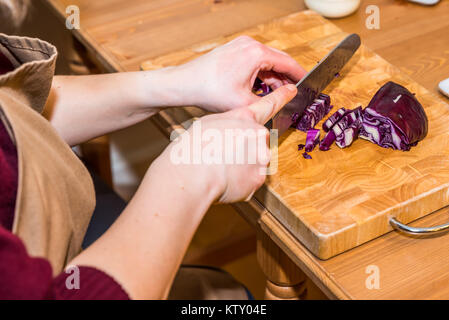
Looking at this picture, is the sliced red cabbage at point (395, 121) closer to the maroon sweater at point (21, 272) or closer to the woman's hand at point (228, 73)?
the woman's hand at point (228, 73)

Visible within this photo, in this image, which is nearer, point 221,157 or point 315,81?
point 221,157

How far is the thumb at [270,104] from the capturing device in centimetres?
89

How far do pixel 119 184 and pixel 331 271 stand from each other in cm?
160

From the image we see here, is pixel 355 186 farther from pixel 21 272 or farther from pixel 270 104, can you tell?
pixel 21 272

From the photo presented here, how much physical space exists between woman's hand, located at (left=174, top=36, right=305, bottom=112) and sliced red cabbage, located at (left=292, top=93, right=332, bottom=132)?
84 mm

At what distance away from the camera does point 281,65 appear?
108 centimetres

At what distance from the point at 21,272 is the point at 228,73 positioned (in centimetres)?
55

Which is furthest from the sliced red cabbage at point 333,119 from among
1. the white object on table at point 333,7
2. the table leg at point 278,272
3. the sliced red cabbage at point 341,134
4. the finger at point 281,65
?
the white object on table at point 333,7

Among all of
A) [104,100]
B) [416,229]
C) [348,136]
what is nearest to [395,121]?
[348,136]

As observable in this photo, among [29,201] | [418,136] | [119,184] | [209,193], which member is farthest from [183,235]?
[119,184]

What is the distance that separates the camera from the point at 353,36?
3.74 feet

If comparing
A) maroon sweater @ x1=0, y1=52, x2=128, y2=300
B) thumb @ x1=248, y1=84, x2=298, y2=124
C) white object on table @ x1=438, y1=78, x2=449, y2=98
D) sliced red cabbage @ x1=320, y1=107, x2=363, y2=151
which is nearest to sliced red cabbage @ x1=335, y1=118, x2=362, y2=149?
sliced red cabbage @ x1=320, y1=107, x2=363, y2=151
